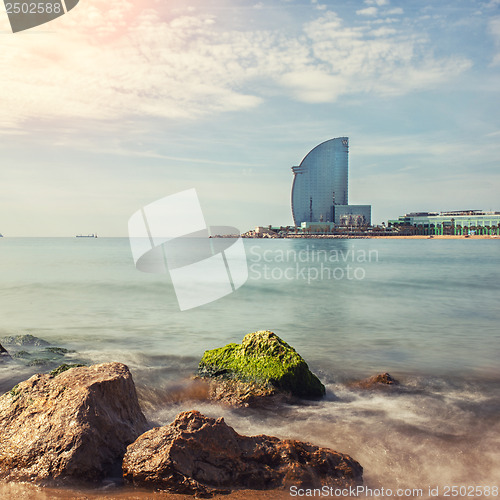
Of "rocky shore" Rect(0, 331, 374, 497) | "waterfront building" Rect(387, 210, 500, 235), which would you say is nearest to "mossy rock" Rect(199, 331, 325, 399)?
"rocky shore" Rect(0, 331, 374, 497)

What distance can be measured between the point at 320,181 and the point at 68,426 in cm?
14287

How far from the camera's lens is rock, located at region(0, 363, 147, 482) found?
3.27 m

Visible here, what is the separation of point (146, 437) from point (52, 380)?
1.17 metres

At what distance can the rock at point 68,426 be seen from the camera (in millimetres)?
3270

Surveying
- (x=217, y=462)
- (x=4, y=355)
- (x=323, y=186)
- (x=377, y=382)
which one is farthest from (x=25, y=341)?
(x=323, y=186)

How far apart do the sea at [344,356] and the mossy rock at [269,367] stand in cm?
25

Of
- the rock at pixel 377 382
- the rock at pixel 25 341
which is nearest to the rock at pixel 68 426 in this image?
the rock at pixel 377 382

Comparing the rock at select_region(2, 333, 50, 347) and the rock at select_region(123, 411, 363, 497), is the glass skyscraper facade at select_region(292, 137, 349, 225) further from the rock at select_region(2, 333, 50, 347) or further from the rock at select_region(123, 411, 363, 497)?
the rock at select_region(123, 411, 363, 497)

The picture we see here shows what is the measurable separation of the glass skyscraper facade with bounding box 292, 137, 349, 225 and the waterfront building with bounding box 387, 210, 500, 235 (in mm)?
24757

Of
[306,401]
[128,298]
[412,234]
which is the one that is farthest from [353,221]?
[306,401]

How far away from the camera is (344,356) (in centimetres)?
809
